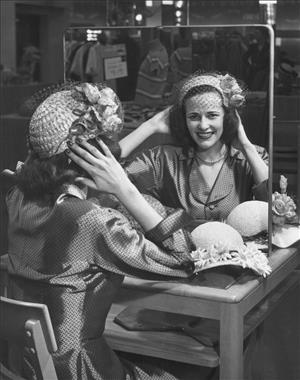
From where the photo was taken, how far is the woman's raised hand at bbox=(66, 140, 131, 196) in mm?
1763

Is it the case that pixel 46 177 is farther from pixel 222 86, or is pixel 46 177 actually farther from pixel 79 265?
pixel 222 86

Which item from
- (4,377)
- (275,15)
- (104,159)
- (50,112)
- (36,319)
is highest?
(275,15)

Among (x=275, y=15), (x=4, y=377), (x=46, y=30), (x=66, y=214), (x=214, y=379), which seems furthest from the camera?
(x=46, y=30)

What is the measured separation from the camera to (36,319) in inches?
59.1

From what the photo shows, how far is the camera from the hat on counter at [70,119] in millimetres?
1748

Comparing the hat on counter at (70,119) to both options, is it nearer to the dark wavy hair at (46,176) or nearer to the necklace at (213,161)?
the dark wavy hair at (46,176)

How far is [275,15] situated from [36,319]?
105 inches

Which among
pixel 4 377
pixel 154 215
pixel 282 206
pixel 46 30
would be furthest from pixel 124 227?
pixel 46 30

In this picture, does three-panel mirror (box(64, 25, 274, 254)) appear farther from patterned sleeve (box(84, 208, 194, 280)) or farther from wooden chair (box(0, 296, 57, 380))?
wooden chair (box(0, 296, 57, 380))

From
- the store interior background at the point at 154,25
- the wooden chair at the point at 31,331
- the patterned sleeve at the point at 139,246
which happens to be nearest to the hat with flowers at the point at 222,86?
the store interior background at the point at 154,25

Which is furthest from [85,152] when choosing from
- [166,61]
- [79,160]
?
[166,61]

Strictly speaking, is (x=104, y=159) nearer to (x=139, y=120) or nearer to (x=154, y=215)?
(x=154, y=215)

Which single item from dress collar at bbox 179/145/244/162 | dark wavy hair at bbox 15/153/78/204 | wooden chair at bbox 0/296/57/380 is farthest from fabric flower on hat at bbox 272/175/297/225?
wooden chair at bbox 0/296/57/380

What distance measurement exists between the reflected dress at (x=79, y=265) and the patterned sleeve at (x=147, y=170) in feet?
1.49
